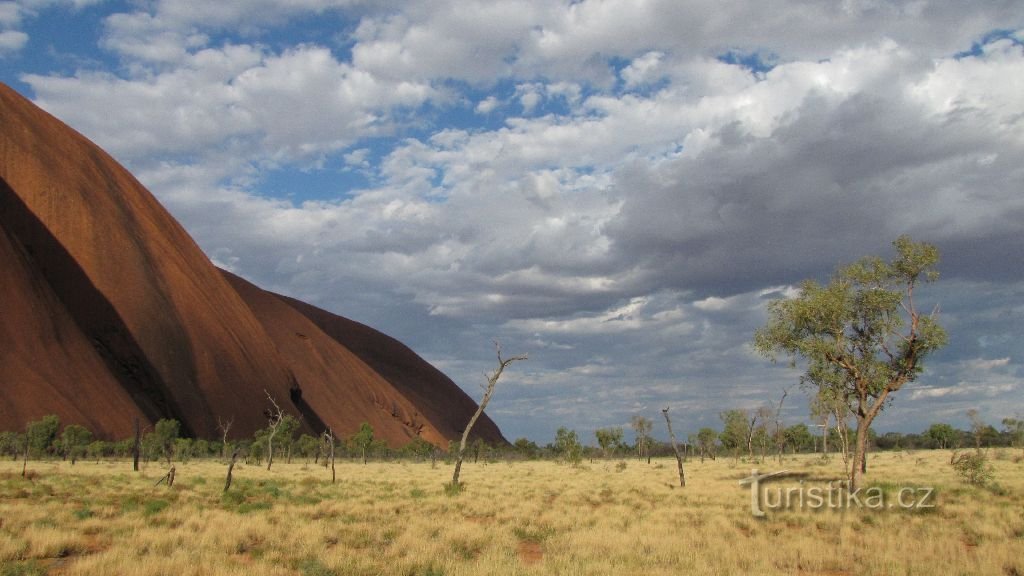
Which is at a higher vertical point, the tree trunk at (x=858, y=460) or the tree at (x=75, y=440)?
the tree trunk at (x=858, y=460)

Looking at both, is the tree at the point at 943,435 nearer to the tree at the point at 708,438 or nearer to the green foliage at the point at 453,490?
the tree at the point at 708,438

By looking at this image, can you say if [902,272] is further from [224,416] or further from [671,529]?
[224,416]

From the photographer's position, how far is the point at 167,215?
90.6 m

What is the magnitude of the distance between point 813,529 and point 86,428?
59509 millimetres

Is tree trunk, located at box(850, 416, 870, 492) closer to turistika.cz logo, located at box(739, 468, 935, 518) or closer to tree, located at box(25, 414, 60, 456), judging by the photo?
turistika.cz logo, located at box(739, 468, 935, 518)

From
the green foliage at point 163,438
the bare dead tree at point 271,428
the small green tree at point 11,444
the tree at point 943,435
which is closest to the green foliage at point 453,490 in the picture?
the bare dead tree at point 271,428

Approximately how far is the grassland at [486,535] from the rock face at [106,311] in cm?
4209

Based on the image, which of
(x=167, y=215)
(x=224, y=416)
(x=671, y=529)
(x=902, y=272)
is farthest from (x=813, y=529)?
(x=167, y=215)

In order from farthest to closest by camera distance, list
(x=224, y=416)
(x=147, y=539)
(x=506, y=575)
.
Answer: (x=224, y=416), (x=147, y=539), (x=506, y=575)

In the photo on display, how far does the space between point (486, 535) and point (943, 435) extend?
344 feet

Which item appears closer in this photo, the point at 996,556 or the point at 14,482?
the point at 996,556

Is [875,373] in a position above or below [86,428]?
above

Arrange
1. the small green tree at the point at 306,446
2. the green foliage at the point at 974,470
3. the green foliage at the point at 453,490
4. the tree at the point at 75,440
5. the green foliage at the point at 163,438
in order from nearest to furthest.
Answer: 1. the green foliage at the point at 453,490
2. the green foliage at the point at 974,470
3. the tree at the point at 75,440
4. the green foliage at the point at 163,438
5. the small green tree at the point at 306,446

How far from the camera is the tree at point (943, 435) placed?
98.0 metres
